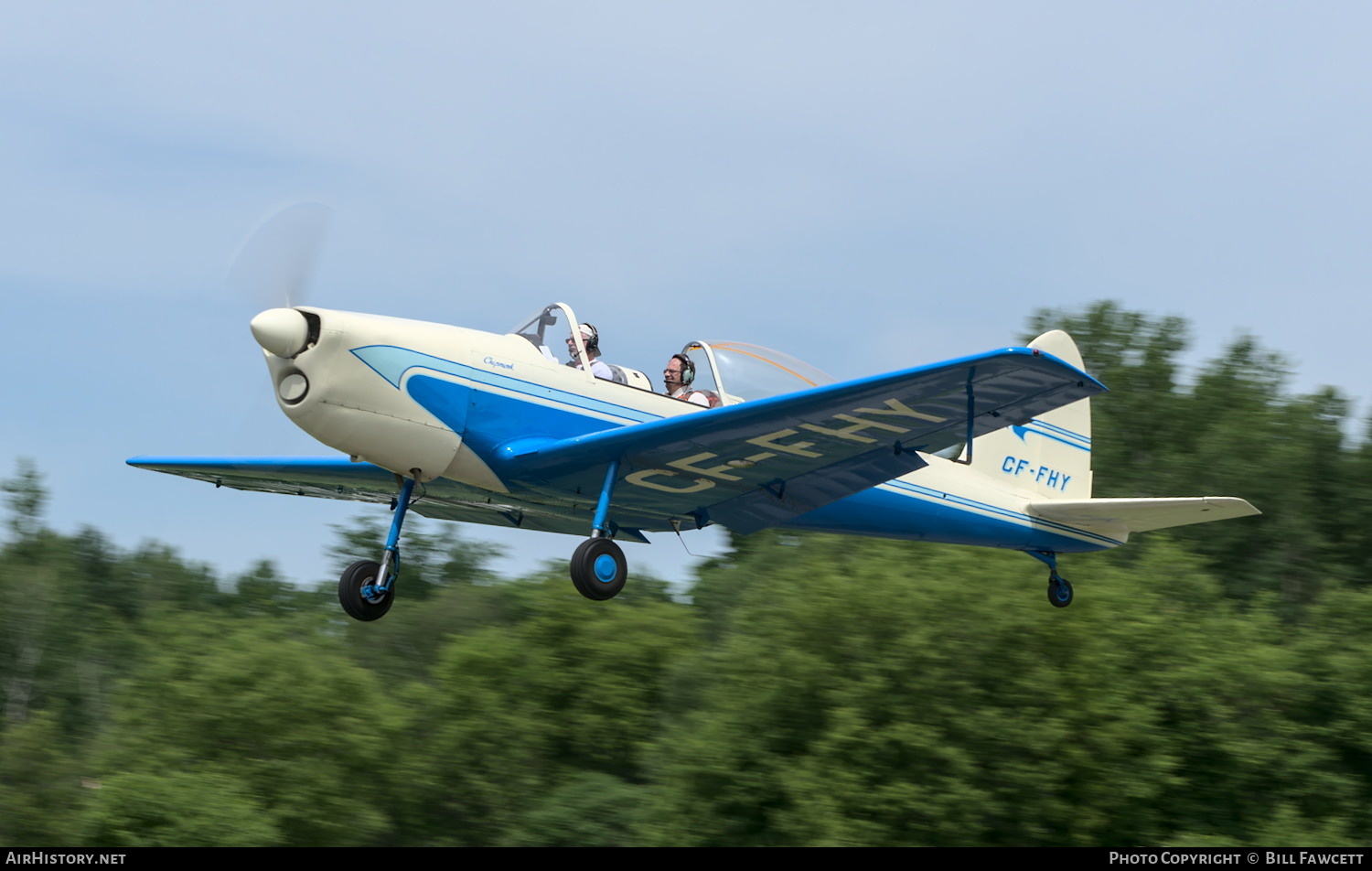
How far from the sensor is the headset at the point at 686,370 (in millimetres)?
10438

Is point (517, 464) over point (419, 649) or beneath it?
over

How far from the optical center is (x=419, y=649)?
33281 millimetres

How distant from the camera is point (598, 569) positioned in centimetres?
941

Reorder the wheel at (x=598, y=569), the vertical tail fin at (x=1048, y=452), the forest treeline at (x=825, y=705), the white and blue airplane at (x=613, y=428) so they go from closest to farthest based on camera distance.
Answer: the white and blue airplane at (x=613, y=428), the wheel at (x=598, y=569), the vertical tail fin at (x=1048, y=452), the forest treeline at (x=825, y=705)

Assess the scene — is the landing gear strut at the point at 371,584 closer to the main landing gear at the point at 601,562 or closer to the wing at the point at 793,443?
the wing at the point at 793,443

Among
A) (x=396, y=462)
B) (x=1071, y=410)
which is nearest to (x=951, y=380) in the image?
(x=396, y=462)

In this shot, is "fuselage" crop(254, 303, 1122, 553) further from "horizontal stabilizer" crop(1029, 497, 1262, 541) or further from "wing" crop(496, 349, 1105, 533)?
"horizontal stabilizer" crop(1029, 497, 1262, 541)

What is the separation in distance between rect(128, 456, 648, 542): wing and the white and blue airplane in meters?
0.04

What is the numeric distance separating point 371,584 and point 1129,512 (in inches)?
257

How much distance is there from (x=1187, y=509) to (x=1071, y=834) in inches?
403

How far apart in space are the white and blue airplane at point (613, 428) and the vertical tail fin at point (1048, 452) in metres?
1.15

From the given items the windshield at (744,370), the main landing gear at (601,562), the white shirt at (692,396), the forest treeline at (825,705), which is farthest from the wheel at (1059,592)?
the forest treeline at (825,705)

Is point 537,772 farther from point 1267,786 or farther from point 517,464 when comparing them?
point 517,464

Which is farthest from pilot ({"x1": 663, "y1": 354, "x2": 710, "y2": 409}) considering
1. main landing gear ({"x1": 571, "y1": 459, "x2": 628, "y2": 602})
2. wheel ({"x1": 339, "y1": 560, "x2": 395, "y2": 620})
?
wheel ({"x1": 339, "y1": 560, "x2": 395, "y2": 620})
